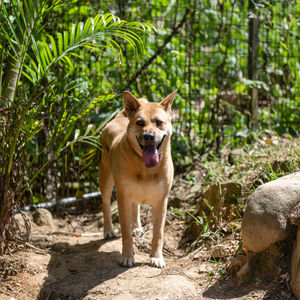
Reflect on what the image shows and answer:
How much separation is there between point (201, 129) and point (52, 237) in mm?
3095

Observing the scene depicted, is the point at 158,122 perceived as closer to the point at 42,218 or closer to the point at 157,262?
the point at 157,262

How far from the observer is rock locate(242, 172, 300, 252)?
3498 mm

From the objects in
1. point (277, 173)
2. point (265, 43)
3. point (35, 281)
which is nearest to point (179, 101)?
point (265, 43)

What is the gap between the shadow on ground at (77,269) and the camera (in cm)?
390

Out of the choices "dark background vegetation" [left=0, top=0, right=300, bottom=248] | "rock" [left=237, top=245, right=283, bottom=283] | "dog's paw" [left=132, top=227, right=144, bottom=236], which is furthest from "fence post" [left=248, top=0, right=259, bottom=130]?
"rock" [left=237, top=245, right=283, bottom=283]

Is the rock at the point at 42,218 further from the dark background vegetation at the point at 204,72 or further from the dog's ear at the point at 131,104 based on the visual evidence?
the dog's ear at the point at 131,104

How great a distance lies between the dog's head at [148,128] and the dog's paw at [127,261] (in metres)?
0.99

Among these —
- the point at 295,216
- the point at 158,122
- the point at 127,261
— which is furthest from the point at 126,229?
the point at 295,216

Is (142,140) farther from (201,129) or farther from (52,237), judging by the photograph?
(201,129)

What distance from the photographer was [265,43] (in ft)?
24.2

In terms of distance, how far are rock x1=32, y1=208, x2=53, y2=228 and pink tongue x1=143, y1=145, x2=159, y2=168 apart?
2384mm

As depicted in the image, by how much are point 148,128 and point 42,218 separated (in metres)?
2.54

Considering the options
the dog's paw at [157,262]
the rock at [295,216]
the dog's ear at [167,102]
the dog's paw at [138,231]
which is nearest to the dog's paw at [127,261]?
the dog's paw at [157,262]

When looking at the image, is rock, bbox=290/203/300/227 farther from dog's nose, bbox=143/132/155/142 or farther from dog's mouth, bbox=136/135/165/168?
dog's nose, bbox=143/132/155/142
